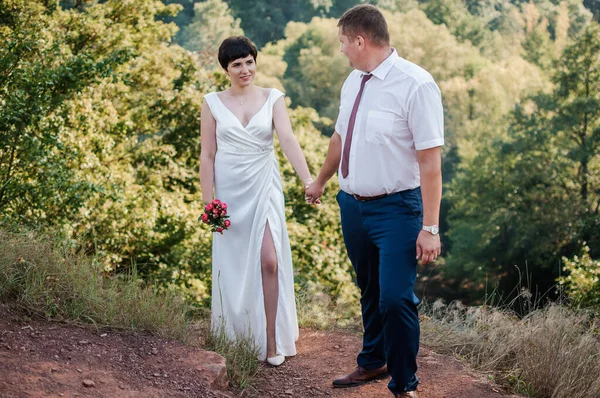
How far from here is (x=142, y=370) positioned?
366 cm

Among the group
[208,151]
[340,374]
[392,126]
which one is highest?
[392,126]

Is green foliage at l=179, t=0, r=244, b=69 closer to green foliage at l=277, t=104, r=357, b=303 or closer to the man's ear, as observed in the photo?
green foliage at l=277, t=104, r=357, b=303

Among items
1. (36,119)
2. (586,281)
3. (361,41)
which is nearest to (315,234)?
(586,281)

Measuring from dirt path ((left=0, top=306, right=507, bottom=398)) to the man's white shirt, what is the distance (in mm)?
1307

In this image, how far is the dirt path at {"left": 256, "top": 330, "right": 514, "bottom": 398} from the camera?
4129 mm

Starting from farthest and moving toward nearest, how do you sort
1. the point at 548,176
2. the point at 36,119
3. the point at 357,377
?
1. the point at 548,176
2. the point at 36,119
3. the point at 357,377

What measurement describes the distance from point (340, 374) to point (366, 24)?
221cm

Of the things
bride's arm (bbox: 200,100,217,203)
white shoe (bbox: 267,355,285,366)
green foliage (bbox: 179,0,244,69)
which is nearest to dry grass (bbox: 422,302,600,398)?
white shoe (bbox: 267,355,285,366)

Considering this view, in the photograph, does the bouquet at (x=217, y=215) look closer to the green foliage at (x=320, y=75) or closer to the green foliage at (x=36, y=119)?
the green foliage at (x=36, y=119)

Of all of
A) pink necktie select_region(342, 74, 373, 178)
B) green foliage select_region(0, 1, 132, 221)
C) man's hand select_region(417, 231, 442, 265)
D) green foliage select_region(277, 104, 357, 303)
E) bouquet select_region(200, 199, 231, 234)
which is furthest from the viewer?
green foliage select_region(277, 104, 357, 303)

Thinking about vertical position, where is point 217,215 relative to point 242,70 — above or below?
below

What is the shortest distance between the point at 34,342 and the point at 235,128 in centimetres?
179

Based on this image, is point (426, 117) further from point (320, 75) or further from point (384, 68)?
point (320, 75)

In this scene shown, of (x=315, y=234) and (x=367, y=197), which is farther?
(x=315, y=234)
